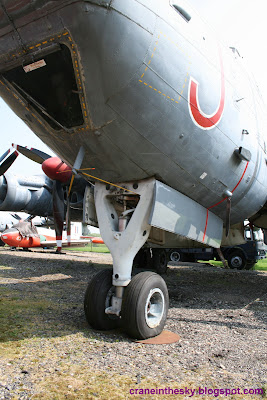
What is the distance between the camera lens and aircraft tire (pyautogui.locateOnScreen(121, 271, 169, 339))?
4.26 metres

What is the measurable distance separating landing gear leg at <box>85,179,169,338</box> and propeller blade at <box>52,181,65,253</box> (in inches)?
279

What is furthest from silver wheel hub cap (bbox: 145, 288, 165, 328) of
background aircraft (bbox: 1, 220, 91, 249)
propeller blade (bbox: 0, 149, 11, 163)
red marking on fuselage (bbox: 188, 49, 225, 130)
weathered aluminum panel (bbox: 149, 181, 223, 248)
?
background aircraft (bbox: 1, 220, 91, 249)

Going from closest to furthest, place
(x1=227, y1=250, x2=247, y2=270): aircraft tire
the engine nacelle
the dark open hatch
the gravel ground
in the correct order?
1. the gravel ground
2. the dark open hatch
3. the engine nacelle
4. (x1=227, y1=250, x2=247, y2=270): aircraft tire

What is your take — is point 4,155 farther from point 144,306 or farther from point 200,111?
point 144,306

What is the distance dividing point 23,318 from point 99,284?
1.41 metres

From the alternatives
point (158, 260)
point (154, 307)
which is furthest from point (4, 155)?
point (154, 307)

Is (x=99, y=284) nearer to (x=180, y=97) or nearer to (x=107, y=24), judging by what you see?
(x=180, y=97)

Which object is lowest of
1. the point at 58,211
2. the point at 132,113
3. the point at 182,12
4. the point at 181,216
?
the point at 181,216

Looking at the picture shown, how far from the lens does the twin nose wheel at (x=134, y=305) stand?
14.0ft

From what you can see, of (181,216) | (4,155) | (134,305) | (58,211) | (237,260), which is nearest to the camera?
(134,305)

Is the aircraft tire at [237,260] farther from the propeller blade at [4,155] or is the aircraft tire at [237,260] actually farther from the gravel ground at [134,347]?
the propeller blade at [4,155]

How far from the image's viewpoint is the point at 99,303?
4.68m

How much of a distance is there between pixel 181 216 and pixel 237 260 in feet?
43.1

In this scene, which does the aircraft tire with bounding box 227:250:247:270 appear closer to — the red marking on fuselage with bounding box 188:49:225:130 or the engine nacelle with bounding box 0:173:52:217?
the engine nacelle with bounding box 0:173:52:217
